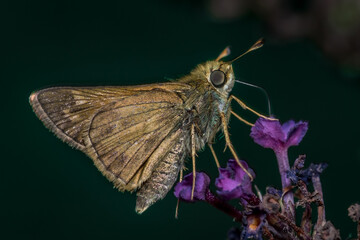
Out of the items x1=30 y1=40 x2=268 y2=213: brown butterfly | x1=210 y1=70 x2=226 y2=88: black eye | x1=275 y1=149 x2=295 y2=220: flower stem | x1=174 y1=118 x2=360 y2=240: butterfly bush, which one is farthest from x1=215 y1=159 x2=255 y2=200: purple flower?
x1=210 y1=70 x2=226 y2=88: black eye

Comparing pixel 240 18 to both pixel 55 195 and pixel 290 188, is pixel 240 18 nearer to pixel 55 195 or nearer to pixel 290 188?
pixel 55 195

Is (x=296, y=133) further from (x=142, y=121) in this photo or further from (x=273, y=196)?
(x=142, y=121)

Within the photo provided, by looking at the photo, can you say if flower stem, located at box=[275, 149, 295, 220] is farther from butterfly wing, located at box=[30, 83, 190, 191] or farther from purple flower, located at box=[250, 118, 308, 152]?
butterfly wing, located at box=[30, 83, 190, 191]

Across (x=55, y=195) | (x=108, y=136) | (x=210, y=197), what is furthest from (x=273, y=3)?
(x=210, y=197)

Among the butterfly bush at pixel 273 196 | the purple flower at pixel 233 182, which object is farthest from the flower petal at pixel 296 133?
the purple flower at pixel 233 182

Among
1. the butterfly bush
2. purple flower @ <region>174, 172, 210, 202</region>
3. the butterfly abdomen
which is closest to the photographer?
the butterfly bush

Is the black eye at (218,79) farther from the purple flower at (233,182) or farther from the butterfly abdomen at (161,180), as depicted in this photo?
the purple flower at (233,182)
